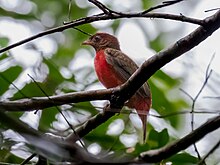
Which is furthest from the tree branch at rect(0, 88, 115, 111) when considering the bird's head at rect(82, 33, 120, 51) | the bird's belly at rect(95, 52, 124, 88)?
the bird's head at rect(82, 33, 120, 51)

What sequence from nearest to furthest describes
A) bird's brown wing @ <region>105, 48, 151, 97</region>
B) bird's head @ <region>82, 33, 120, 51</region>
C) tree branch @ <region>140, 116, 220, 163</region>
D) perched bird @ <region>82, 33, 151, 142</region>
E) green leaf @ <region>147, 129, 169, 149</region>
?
tree branch @ <region>140, 116, 220, 163</region> → green leaf @ <region>147, 129, 169, 149</region> → perched bird @ <region>82, 33, 151, 142</region> → bird's brown wing @ <region>105, 48, 151, 97</region> → bird's head @ <region>82, 33, 120, 51</region>

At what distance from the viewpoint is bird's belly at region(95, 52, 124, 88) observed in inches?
164

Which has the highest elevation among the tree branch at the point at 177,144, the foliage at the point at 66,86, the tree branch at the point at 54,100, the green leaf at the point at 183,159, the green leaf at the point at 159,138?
the foliage at the point at 66,86

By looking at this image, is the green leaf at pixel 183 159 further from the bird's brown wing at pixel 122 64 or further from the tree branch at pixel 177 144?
the bird's brown wing at pixel 122 64

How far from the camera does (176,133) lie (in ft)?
12.4

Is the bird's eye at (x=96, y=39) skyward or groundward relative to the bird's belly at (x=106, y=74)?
skyward

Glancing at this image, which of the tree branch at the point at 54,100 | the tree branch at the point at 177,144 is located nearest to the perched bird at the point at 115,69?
the tree branch at the point at 54,100

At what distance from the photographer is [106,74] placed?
13.9ft

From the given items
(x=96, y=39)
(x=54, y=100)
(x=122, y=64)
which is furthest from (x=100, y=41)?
(x=54, y=100)

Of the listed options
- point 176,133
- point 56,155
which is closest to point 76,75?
point 176,133

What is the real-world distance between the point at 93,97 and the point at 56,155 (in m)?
0.98

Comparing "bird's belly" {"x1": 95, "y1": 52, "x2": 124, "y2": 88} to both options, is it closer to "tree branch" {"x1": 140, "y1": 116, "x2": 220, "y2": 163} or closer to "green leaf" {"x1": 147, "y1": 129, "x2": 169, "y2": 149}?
"green leaf" {"x1": 147, "y1": 129, "x2": 169, "y2": 149}

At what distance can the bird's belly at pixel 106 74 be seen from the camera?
416 cm

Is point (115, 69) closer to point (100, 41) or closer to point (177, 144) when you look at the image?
point (100, 41)
